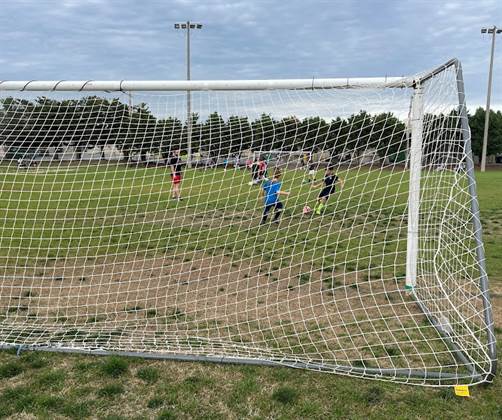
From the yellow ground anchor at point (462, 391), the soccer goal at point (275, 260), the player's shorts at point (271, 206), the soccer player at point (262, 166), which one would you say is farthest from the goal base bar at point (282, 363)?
the player's shorts at point (271, 206)

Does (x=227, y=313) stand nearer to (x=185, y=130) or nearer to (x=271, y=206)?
(x=185, y=130)

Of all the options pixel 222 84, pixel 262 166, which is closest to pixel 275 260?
pixel 262 166

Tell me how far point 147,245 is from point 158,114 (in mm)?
2895

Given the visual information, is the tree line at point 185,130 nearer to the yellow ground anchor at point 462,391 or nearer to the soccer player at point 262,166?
the soccer player at point 262,166

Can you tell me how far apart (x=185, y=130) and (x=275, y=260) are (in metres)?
2.30

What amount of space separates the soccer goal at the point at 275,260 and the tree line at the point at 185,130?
2 centimetres

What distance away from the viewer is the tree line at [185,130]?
5.19 meters

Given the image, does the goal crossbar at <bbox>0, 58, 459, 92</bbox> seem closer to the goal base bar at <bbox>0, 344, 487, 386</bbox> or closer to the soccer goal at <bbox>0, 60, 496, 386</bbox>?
the soccer goal at <bbox>0, 60, 496, 386</bbox>

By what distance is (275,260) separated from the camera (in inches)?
263

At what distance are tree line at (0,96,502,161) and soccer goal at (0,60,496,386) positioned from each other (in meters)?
0.02

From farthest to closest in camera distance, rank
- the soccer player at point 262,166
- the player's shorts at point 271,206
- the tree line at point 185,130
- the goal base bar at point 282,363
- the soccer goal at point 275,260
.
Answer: the player's shorts at point 271,206 < the soccer player at point 262,166 < the tree line at point 185,130 < the soccer goal at point 275,260 < the goal base bar at point 282,363

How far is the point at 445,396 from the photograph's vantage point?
322 centimetres

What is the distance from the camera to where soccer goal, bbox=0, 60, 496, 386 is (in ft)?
12.7

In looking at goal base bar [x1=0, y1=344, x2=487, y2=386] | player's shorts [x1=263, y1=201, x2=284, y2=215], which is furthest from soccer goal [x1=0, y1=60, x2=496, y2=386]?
player's shorts [x1=263, y1=201, x2=284, y2=215]
